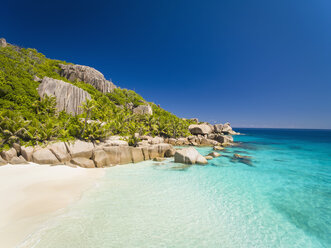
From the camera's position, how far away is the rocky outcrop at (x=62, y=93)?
21441 mm

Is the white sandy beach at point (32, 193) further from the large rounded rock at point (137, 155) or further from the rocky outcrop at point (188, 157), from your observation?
the rocky outcrop at point (188, 157)

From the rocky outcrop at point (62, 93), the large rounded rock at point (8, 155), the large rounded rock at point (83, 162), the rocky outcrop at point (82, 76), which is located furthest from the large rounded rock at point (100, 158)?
the rocky outcrop at point (82, 76)

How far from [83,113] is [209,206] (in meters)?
22.4

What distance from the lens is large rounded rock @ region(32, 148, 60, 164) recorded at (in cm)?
1143

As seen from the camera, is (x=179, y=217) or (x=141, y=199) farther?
(x=141, y=199)

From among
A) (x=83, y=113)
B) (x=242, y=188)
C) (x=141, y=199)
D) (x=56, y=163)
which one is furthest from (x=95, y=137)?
(x=242, y=188)

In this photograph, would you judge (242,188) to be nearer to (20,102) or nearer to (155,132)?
(155,132)

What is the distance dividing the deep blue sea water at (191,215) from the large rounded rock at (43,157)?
17.1 feet

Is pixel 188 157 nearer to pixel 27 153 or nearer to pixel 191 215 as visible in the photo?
pixel 191 215

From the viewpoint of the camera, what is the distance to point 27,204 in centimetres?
636

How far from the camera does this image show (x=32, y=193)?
728 centimetres

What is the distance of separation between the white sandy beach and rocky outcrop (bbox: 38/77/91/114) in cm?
1390

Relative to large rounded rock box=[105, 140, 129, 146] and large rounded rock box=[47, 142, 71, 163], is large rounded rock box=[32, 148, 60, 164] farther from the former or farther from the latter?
large rounded rock box=[105, 140, 129, 146]

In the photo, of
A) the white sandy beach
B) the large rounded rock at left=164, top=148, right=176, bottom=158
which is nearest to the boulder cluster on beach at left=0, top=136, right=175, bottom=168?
the white sandy beach
